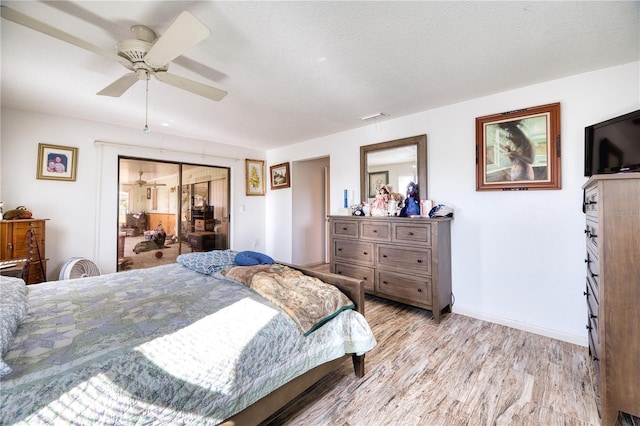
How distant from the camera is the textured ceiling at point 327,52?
Result: 1.56m

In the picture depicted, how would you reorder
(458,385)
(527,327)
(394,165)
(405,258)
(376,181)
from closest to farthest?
(458,385) < (527,327) < (405,258) < (394,165) < (376,181)

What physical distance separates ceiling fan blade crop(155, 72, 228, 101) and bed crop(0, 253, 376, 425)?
1451 mm

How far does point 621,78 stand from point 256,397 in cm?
359

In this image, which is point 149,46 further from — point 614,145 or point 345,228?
point 614,145

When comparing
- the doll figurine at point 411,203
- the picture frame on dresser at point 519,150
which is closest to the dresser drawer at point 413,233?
the doll figurine at point 411,203

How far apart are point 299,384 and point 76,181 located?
3.93 metres

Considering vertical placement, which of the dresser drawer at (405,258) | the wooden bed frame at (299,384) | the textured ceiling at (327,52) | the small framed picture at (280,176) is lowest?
the wooden bed frame at (299,384)

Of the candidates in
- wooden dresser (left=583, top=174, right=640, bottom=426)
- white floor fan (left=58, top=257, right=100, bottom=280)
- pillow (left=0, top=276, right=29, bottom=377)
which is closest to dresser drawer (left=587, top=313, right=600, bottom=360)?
wooden dresser (left=583, top=174, right=640, bottom=426)

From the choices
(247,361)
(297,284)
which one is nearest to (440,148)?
(297,284)

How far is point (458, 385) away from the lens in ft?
5.86

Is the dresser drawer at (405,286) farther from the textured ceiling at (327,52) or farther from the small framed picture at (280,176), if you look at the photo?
the small framed picture at (280,176)

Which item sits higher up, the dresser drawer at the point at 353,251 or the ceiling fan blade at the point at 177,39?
the ceiling fan blade at the point at 177,39

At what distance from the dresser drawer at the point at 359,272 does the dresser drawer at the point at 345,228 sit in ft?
1.37

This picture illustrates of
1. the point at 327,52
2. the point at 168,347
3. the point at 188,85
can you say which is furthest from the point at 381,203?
the point at 168,347
